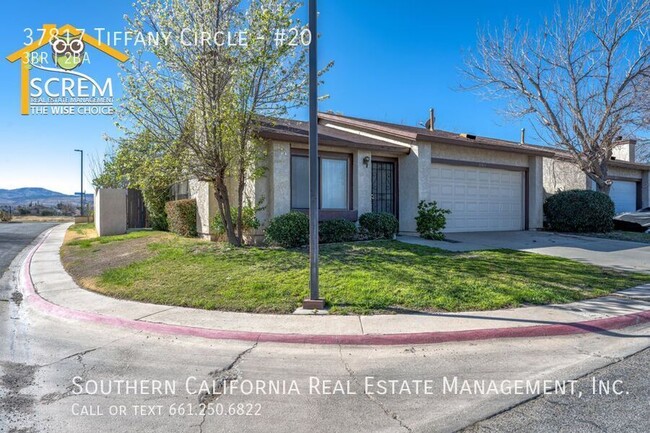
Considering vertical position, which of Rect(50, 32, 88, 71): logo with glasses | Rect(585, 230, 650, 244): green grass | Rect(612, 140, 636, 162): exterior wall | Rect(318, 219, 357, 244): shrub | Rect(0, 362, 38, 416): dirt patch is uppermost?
Rect(50, 32, 88, 71): logo with glasses

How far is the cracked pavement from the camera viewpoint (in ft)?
11.4

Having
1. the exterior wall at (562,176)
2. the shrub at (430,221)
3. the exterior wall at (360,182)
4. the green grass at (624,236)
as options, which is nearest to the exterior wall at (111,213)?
the exterior wall at (360,182)

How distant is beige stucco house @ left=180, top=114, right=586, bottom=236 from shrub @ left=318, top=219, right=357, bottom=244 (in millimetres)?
779

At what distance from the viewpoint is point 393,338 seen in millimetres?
5457

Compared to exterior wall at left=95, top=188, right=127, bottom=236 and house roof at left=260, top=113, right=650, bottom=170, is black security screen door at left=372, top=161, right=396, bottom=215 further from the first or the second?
exterior wall at left=95, top=188, right=127, bottom=236

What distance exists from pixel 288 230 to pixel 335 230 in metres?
1.60

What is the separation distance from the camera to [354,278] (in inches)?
318

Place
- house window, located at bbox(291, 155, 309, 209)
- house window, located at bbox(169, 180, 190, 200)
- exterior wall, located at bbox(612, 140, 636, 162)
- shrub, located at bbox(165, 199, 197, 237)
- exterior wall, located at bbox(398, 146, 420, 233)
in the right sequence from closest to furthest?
house window, located at bbox(291, 155, 309, 209) < exterior wall, located at bbox(398, 146, 420, 233) < shrub, located at bbox(165, 199, 197, 237) < house window, located at bbox(169, 180, 190, 200) < exterior wall, located at bbox(612, 140, 636, 162)

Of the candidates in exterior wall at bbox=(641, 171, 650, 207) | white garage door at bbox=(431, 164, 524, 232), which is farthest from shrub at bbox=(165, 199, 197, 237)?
exterior wall at bbox=(641, 171, 650, 207)

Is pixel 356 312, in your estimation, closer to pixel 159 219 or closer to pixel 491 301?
pixel 491 301

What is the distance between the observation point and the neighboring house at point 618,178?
20.4m

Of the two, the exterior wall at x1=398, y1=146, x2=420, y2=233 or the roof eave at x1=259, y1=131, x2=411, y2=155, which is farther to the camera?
the exterior wall at x1=398, y1=146, x2=420, y2=233

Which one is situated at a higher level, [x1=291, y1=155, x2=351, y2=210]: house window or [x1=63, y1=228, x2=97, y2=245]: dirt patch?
[x1=291, y1=155, x2=351, y2=210]: house window

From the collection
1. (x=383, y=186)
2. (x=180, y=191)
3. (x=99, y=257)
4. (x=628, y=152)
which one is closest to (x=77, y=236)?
(x=180, y=191)
